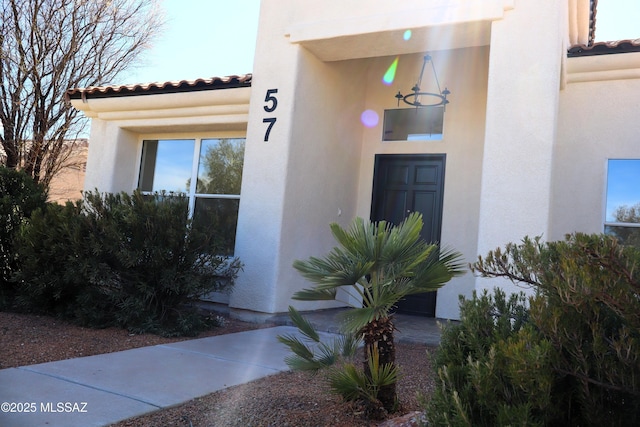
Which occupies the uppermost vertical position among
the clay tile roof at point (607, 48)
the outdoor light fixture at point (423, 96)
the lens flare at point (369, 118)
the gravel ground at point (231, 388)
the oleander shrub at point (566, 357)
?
the clay tile roof at point (607, 48)

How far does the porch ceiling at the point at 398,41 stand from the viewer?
6336 mm

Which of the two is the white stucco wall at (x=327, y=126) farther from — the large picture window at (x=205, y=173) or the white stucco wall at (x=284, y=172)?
the large picture window at (x=205, y=173)

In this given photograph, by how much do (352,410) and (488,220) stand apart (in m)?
3.14

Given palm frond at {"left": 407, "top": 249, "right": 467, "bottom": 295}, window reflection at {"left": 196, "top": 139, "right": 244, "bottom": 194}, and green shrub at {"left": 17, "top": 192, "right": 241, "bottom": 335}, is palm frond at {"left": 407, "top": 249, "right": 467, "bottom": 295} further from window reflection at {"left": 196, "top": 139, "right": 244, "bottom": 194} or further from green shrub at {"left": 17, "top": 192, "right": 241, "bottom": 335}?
window reflection at {"left": 196, "top": 139, "right": 244, "bottom": 194}

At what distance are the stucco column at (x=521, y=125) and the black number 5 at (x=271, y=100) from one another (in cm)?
284

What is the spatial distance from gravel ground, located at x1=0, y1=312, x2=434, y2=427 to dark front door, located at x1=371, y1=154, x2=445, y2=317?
2.17 m

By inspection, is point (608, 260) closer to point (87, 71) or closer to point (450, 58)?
point (450, 58)

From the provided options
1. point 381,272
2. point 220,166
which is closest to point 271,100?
point 220,166

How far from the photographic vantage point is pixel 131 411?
134 inches

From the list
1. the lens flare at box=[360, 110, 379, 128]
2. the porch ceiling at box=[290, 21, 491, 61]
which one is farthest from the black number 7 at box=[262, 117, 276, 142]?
the lens flare at box=[360, 110, 379, 128]

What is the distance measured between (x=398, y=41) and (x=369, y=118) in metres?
2.05

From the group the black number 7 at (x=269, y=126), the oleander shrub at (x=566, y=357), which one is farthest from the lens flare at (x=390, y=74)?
the oleander shrub at (x=566, y=357)

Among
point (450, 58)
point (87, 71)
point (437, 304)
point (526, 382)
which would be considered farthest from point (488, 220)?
point (87, 71)

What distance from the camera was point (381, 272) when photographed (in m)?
3.31
